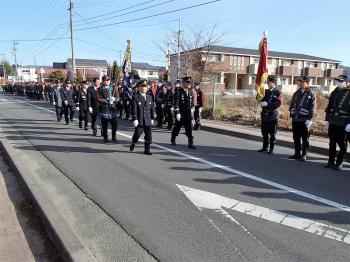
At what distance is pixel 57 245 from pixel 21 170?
322 centimetres

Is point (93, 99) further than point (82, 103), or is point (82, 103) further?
point (82, 103)

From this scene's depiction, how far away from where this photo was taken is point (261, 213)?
4961 millimetres

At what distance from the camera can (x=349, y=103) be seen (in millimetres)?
7477

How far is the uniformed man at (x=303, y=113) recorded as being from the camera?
8314 millimetres

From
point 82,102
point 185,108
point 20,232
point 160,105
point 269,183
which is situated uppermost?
point 185,108

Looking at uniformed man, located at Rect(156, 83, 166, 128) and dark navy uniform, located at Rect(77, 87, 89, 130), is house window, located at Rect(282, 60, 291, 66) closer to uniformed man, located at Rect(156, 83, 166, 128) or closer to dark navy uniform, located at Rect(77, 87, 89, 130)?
uniformed man, located at Rect(156, 83, 166, 128)

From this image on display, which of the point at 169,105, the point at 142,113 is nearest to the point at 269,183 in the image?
the point at 142,113

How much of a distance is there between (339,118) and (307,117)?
0.85 m

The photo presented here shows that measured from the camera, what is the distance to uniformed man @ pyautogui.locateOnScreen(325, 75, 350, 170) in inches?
295

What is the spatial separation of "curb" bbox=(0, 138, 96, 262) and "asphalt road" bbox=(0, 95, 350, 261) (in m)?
0.74

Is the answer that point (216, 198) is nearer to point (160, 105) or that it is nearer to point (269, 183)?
point (269, 183)

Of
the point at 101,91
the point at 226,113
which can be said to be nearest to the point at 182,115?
the point at 101,91

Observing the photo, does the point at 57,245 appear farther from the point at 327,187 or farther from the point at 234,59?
the point at 234,59

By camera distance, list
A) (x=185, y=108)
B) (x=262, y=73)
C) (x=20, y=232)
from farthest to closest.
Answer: (x=262, y=73), (x=185, y=108), (x=20, y=232)
